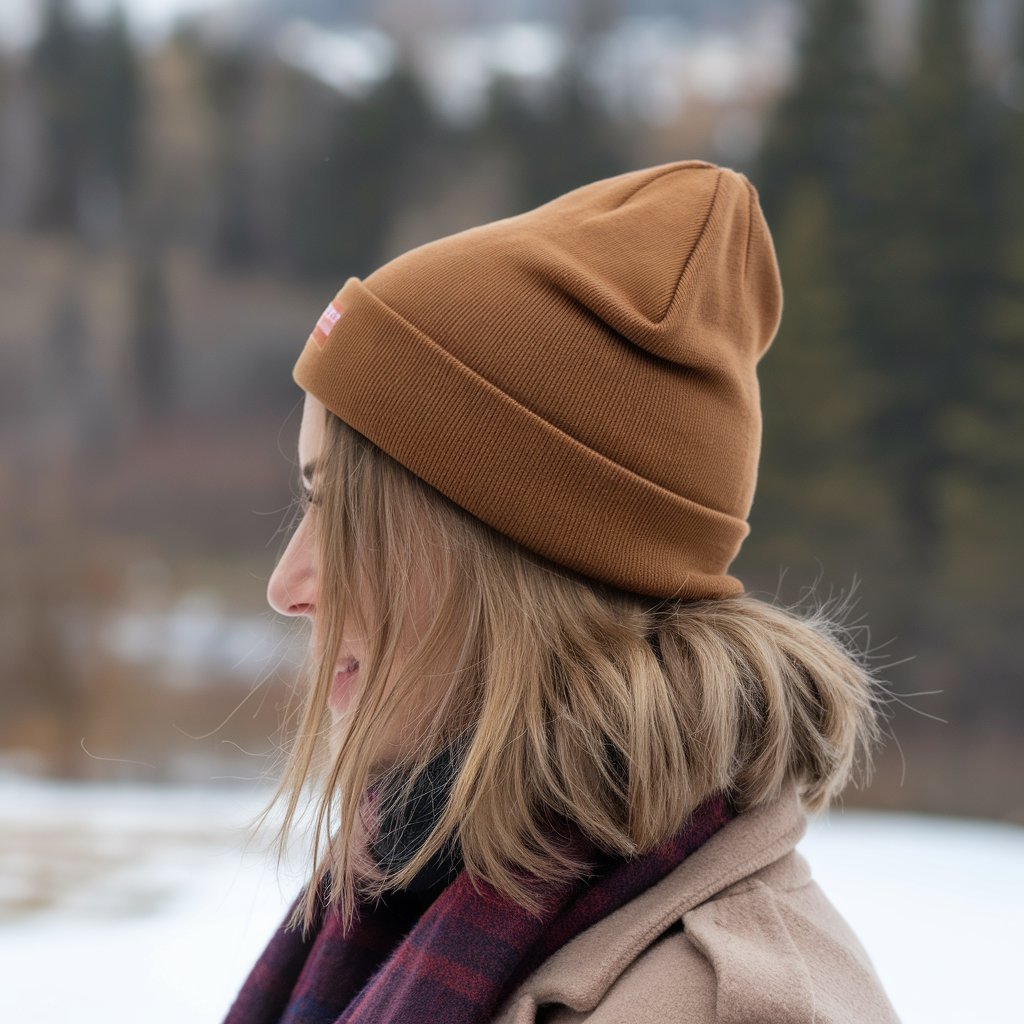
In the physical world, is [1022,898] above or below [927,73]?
below

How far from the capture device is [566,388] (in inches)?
32.7

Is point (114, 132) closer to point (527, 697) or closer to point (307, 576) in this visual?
point (307, 576)

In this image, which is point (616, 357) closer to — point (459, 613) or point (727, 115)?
point (459, 613)

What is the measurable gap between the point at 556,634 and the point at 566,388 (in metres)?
0.19

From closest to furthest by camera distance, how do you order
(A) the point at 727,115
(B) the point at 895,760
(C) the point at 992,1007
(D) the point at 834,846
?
(C) the point at 992,1007 < (D) the point at 834,846 < (B) the point at 895,760 < (A) the point at 727,115

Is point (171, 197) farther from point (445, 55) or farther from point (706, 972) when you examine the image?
point (706, 972)

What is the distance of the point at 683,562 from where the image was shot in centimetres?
87

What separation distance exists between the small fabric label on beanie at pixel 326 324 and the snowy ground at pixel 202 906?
161cm

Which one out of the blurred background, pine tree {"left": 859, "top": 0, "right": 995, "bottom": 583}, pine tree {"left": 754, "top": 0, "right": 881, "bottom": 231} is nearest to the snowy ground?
the blurred background

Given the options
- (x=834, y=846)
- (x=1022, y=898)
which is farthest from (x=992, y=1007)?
(x=834, y=846)

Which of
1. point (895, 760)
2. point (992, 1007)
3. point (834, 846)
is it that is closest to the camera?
point (992, 1007)

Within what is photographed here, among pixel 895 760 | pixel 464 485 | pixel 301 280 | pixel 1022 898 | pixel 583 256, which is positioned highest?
pixel 583 256

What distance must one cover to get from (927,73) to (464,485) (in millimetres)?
5132

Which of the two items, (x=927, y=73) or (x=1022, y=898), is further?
(x=927, y=73)
